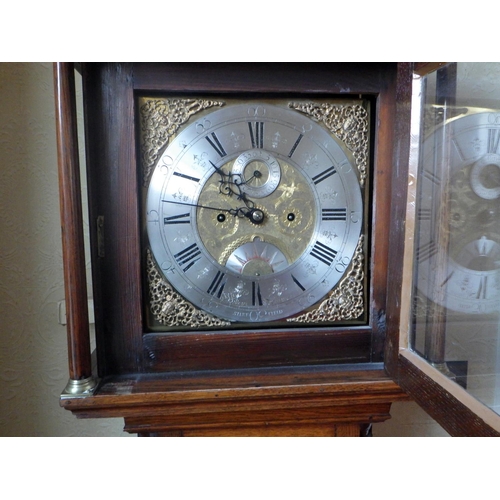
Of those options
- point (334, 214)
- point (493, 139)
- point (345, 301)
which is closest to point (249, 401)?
point (345, 301)

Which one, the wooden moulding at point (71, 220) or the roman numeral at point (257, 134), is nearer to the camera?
the wooden moulding at point (71, 220)

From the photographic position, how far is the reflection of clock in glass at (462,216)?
715mm

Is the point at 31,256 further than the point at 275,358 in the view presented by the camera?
Yes

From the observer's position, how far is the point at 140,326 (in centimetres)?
78

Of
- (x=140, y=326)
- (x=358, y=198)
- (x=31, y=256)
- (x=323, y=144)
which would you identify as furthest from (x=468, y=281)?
(x=31, y=256)

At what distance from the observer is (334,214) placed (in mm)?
812

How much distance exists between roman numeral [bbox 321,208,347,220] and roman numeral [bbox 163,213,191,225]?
0.28 m

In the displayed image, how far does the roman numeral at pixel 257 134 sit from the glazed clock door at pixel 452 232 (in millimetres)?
288

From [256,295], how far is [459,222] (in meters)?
0.42

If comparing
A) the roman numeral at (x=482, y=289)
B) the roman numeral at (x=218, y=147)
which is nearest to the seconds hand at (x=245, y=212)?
the roman numeral at (x=218, y=147)

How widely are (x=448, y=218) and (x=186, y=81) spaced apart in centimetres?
57

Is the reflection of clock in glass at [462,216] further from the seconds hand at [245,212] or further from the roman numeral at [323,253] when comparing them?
the seconds hand at [245,212]

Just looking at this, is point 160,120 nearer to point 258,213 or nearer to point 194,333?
point 258,213

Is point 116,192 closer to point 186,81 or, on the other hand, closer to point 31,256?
point 186,81
